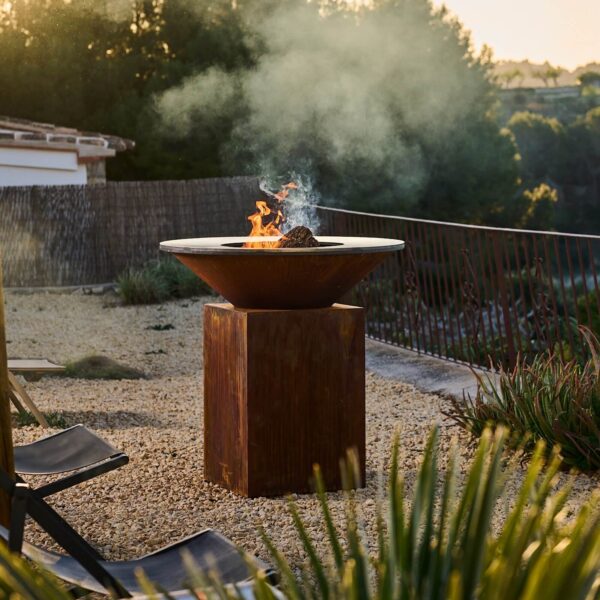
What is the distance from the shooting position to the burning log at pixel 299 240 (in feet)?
16.0

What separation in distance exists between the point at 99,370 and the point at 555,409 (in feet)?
15.9

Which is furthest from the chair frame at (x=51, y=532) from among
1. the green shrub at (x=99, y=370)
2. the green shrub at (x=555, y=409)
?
the green shrub at (x=99, y=370)

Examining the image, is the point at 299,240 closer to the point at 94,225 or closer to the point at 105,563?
the point at 105,563

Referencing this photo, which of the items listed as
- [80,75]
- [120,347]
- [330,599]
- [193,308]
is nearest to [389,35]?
[80,75]

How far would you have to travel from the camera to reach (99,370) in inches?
366

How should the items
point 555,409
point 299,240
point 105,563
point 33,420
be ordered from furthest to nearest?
point 33,420 → point 555,409 → point 299,240 → point 105,563

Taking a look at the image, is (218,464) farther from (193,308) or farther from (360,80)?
(360,80)

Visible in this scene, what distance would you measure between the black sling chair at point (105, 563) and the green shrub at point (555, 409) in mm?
2241

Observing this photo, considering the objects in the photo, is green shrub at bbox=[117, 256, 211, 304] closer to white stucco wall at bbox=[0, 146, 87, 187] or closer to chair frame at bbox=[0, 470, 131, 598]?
white stucco wall at bbox=[0, 146, 87, 187]

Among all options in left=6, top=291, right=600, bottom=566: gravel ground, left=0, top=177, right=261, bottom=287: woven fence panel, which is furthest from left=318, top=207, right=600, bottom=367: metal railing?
left=0, top=177, right=261, bottom=287: woven fence panel

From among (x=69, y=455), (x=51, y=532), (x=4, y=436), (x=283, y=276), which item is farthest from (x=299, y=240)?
(x=51, y=532)

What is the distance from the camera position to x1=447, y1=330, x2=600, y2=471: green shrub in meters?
5.15

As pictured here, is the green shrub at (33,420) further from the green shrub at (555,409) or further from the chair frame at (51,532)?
the chair frame at (51,532)

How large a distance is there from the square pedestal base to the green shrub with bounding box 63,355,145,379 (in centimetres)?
437
